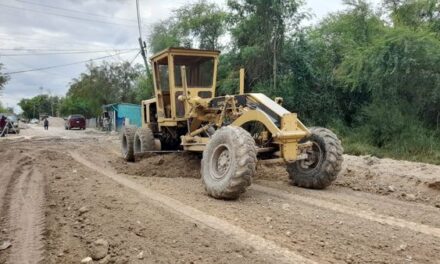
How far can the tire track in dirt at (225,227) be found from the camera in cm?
423

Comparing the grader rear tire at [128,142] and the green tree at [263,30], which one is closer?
the grader rear tire at [128,142]

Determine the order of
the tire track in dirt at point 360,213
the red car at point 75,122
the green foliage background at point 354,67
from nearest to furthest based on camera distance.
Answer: the tire track in dirt at point 360,213 → the green foliage background at point 354,67 → the red car at point 75,122

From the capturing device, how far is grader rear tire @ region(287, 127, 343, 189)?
7.62m

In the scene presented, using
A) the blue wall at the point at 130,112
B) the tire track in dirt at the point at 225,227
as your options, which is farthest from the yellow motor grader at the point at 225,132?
the blue wall at the point at 130,112

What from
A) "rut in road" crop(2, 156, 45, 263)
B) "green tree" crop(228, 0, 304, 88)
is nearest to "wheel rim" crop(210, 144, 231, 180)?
"rut in road" crop(2, 156, 45, 263)

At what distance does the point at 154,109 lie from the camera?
12320 mm

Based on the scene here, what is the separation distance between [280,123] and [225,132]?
947 mm

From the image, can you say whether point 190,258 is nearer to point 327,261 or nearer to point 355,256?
point 327,261

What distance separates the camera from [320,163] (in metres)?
7.77

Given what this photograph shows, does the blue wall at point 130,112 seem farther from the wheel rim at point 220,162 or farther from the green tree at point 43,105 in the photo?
the green tree at point 43,105

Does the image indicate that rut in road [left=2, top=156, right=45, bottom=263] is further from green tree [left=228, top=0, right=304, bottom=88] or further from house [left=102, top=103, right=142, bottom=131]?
house [left=102, top=103, right=142, bottom=131]

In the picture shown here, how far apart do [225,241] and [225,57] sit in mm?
15935

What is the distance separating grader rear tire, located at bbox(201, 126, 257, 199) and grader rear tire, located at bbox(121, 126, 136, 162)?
5.05 m

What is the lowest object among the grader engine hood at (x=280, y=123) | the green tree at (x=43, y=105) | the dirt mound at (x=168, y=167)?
the dirt mound at (x=168, y=167)
